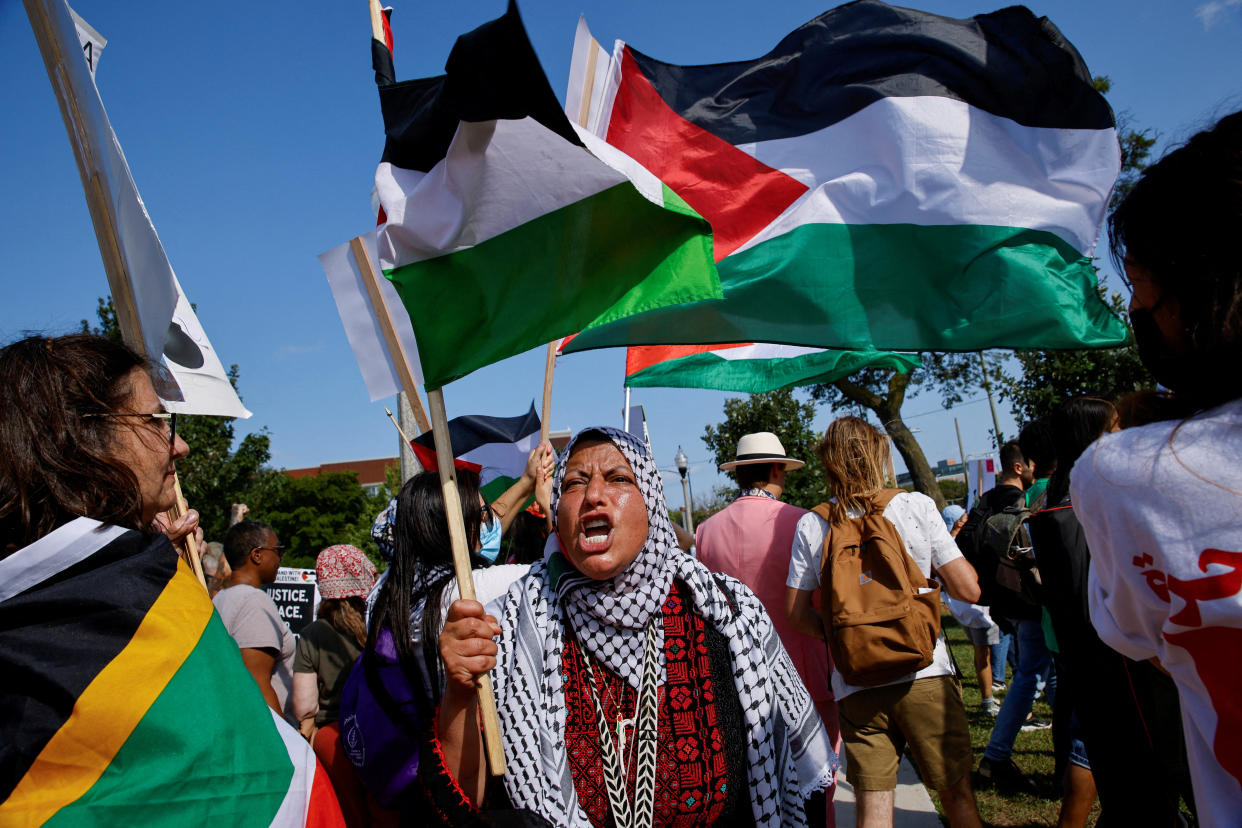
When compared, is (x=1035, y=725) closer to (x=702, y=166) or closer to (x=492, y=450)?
(x=492, y=450)

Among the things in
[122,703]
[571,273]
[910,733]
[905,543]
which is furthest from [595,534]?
[910,733]

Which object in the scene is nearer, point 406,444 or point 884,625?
point 884,625

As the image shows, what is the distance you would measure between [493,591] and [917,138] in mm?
2632

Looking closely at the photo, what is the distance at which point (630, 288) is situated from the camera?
249cm

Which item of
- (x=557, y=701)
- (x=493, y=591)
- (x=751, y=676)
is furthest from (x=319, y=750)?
(x=751, y=676)

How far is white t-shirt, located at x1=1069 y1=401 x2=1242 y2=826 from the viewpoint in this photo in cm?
112

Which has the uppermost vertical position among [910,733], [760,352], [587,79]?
[587,79]

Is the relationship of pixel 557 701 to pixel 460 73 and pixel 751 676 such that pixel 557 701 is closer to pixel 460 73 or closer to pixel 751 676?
pixel 751 676

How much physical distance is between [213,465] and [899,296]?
1658 centimetres

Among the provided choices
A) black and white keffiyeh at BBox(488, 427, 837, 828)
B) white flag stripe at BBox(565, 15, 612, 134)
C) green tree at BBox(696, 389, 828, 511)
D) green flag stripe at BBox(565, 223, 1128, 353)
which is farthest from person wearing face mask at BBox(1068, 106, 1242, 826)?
green tree at BBox(696, 389, 828, 511)

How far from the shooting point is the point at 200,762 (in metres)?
1.30

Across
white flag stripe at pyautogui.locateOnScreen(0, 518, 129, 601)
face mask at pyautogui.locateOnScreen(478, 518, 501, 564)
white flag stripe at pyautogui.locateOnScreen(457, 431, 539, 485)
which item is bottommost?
face mask at pyautogui.locateOnScreen(478, 518, 501, 564)

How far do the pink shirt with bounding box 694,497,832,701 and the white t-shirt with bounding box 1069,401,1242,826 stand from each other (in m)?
2.63

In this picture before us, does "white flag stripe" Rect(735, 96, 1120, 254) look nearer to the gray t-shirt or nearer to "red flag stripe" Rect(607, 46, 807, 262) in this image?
"red flag stripe" Rect(607, 46, 807, 262)
